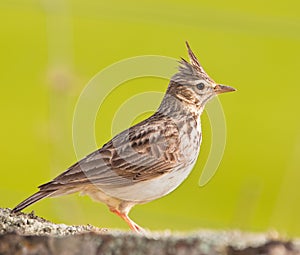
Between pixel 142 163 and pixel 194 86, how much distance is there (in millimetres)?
801

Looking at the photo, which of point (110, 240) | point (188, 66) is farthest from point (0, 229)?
point (188, 66)

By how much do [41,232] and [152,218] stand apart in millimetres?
5540

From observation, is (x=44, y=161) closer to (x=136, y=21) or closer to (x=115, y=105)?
(x=115, y=105)

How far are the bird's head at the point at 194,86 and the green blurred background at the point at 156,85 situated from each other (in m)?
1.86

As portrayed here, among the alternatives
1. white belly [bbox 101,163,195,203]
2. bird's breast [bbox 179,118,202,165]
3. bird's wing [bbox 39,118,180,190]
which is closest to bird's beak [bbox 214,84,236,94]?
bird's breast [bbox 179,118,202,165]

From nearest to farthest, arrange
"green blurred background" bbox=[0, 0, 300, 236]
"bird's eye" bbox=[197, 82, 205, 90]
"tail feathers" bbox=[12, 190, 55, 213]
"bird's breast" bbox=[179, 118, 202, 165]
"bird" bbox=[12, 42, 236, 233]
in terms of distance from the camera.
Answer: "tail feathers" bbox=[12, 190, 55, 213] < "bird" bbox=[12, 42, 236, 233] < "bird's breast" bbox=[179, 118, 202, 165] < "bird's eye" bbox=[197, 82, 205, 90] < "green blurred background" bbox=[0, 0, 300, 236]

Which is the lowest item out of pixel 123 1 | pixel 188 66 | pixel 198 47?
pixel 188 66

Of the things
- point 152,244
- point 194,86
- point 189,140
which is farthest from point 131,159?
point 152,244

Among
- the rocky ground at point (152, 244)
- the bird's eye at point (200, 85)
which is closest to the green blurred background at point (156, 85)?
the bird's eye at point (200, 85)

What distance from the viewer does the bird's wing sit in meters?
5.20

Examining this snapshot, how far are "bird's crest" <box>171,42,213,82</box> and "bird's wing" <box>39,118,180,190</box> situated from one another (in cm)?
45

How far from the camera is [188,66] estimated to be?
19.1 ft

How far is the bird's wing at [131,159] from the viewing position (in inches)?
205

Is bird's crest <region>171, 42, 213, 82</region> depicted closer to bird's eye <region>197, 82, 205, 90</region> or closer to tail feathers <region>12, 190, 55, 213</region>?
bird's eye <region>197, 82, 205, 90</region>
